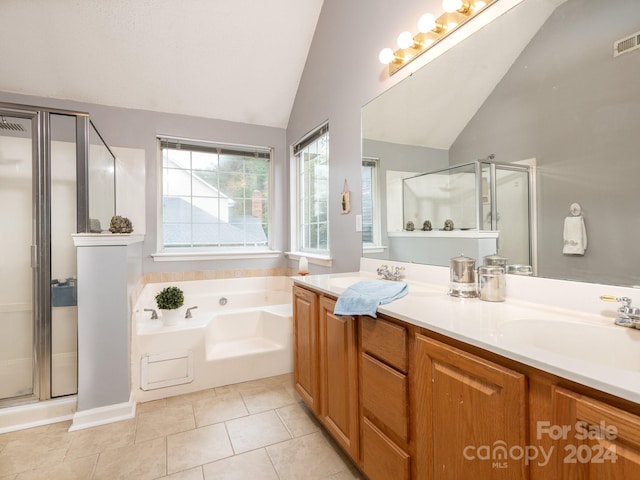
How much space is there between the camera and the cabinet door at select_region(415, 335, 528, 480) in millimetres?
724

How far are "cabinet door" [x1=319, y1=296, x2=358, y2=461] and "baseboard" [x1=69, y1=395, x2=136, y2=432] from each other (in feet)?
4.15

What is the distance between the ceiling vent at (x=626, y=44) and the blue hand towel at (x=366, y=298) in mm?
1040

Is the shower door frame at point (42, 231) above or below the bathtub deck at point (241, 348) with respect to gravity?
above

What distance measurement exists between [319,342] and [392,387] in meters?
0.62

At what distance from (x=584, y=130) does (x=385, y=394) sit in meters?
1.11

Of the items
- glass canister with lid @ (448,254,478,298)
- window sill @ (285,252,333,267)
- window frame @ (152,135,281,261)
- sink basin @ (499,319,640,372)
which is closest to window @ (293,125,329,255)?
window sill @ (285,252,333,267)

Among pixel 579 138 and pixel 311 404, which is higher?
pixel 579 138

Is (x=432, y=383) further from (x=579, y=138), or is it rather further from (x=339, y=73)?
(x=339, y=73)

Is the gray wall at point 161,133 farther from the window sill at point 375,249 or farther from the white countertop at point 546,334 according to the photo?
the white countertop at point 546,334

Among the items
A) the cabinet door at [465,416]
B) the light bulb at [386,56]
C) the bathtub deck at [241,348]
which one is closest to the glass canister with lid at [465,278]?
the cabinet door at [465,416]

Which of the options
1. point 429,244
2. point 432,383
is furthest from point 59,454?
point 429,244

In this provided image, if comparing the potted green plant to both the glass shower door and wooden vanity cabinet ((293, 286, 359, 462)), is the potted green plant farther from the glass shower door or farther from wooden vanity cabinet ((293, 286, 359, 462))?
wooden vanity cabinet ((293, 286, 359, 462))

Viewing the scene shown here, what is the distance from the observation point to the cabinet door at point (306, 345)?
172cm

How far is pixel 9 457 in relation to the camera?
163 cm
